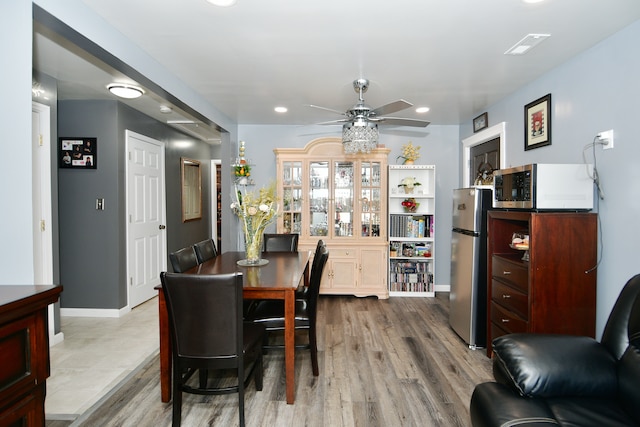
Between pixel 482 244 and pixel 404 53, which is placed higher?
pixel 404 53

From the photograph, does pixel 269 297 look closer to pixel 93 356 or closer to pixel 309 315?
pixel 309 315

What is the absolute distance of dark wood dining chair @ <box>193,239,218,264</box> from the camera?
3002 millimetres

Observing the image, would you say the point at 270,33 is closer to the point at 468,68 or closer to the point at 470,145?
the point at 468,68

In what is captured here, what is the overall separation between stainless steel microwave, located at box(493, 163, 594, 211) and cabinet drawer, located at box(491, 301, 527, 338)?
81 cm

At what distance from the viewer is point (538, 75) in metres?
3.04

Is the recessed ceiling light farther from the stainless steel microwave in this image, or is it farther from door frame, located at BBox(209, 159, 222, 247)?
door frame, located at BBox(209, 159, 222, 247)

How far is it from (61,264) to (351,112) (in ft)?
11.5

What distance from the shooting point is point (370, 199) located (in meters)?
4.70

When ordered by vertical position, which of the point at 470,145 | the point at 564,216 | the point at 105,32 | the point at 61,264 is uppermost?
the point at 105,32

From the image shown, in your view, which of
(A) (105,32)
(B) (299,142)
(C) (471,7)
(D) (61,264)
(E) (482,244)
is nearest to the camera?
(C) (471,7)

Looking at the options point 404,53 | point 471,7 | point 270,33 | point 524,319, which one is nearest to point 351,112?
point 404,53

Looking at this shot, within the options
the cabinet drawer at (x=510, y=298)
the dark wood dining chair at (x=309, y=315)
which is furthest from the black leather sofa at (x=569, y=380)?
the dark wood dining chair at (x=309, y=315)

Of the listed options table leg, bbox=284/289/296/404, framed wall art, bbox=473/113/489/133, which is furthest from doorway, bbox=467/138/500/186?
table leg, bbox=284/289/296/404

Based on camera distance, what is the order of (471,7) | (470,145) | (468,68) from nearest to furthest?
(471,7), (468,68), (470,145)
